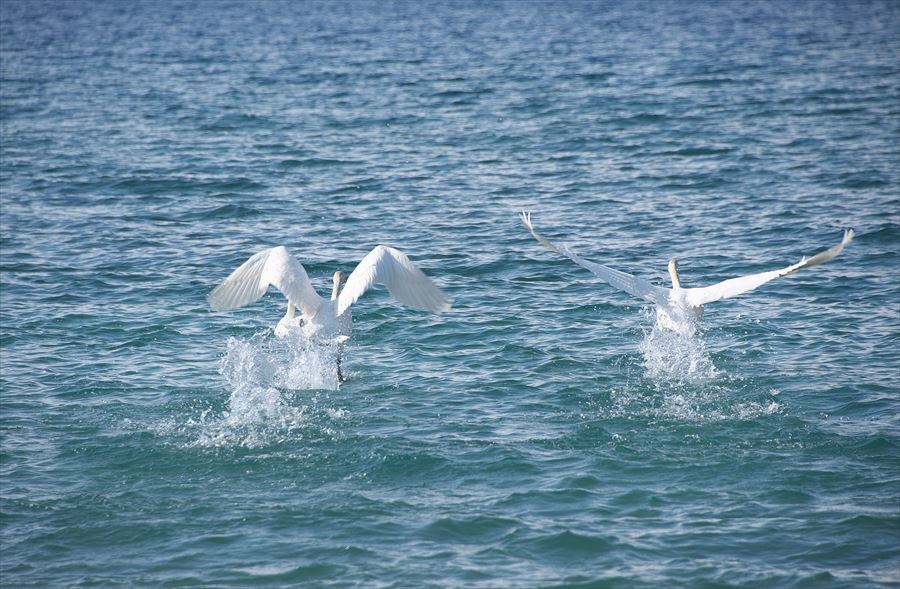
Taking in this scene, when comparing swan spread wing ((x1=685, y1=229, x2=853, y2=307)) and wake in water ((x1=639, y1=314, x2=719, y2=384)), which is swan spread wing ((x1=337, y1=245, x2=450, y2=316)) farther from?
swan spread wing ((x1=685, y1=229, x2=853, y2=307))

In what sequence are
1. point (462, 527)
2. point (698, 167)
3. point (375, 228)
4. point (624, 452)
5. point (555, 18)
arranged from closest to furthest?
point (462, 527) → point (624, 452) → point (375, 228) → point (698, 167) → point (555, 18)

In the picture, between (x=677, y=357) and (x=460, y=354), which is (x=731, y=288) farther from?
(x=460, y=354)

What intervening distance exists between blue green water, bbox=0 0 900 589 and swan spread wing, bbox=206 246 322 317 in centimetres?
68

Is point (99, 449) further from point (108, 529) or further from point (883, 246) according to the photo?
point (883, 246)

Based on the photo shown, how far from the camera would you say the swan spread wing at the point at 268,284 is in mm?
14062

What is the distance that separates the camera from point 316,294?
46.7 feet

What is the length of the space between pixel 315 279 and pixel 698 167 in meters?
10.9

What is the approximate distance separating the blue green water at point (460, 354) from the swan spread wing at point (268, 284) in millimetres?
681

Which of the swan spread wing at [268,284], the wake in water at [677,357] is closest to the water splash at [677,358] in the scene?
the wake in water at [677,357]

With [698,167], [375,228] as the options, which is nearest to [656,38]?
[698,167]

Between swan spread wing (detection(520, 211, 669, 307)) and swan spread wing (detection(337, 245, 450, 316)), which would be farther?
swan spread wing (detection(520, 211, 669, 307))

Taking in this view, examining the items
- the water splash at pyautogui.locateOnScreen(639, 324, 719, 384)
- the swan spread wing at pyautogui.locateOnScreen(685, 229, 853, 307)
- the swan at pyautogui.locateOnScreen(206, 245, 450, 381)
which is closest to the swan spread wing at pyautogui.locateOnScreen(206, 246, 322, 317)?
the swan at pyautogui.locateOnScreen(206, 245, 450, 381)

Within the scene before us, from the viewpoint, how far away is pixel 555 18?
66.7m

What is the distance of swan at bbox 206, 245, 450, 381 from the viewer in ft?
45.4
